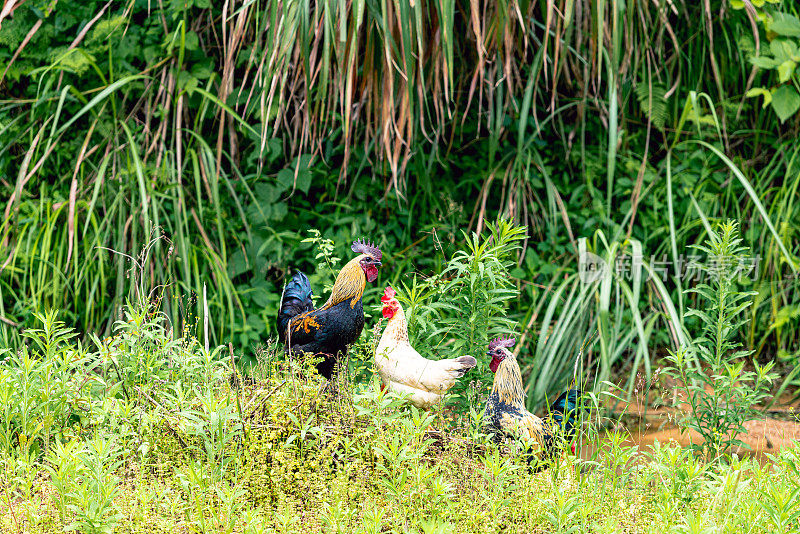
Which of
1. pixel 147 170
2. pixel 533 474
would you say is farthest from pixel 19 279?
pixel 533 474

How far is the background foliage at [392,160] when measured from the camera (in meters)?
3.95

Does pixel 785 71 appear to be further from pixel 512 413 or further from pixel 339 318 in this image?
pixel 339 318

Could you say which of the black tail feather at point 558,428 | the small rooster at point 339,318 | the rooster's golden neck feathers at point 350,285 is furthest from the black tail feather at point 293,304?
the black tail feather at point 558,428

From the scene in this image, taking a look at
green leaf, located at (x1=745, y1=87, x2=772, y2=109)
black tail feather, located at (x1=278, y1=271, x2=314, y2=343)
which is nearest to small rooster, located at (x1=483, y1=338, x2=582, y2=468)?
black tail feather, located at (x1=278, y1=271, x2=314, y2=343)

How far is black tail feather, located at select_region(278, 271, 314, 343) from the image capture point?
3.14 metres

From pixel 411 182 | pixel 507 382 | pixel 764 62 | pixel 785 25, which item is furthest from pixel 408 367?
pixel 785 25

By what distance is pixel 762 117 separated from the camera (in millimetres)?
4457

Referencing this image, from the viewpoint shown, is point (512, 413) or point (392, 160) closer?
point (512, 413)

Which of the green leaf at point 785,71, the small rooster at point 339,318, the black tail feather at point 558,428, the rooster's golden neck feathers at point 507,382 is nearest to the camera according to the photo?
the black tail feather at point 558,428

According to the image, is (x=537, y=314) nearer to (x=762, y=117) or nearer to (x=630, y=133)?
(x=630, y=133)

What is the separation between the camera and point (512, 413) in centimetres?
271

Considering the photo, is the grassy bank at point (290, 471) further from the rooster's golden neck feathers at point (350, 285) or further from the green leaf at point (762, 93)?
the green leaf at point (762, 93)

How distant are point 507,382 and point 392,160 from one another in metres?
1.54

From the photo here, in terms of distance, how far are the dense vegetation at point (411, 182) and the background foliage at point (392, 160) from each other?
19 mm
